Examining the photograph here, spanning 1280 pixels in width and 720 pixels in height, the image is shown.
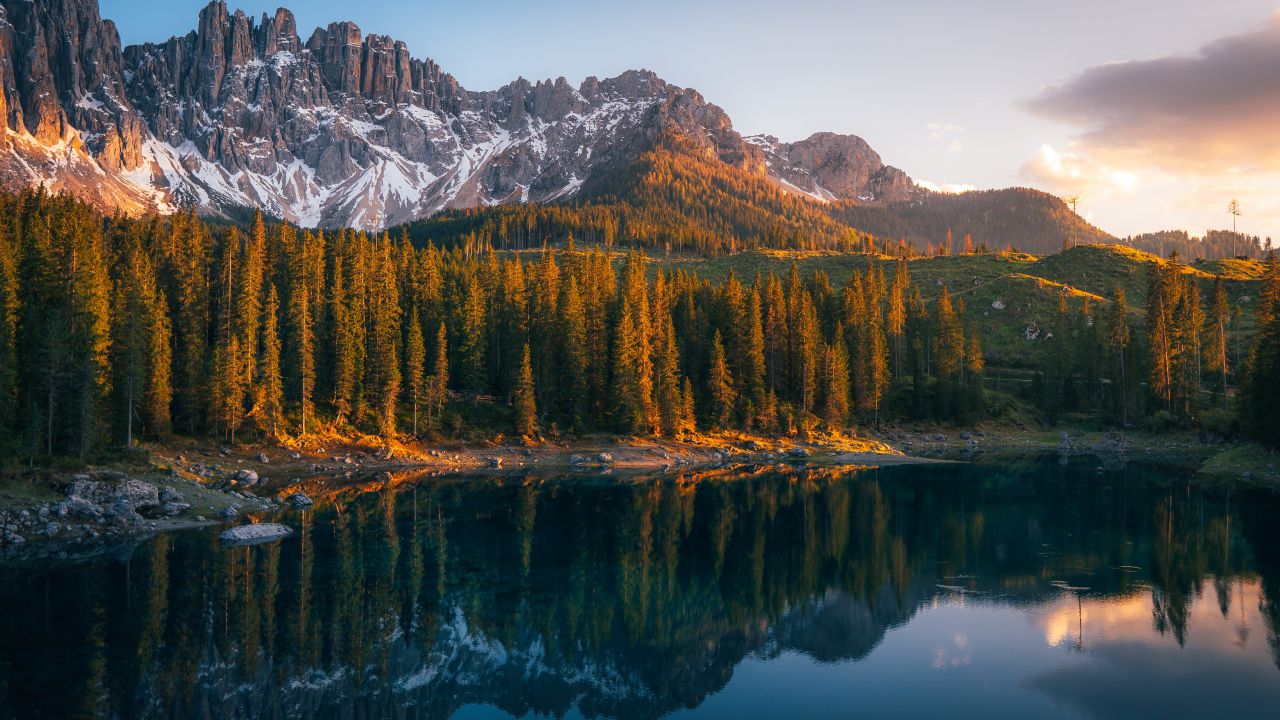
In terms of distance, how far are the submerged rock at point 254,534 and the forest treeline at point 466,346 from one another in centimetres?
1624

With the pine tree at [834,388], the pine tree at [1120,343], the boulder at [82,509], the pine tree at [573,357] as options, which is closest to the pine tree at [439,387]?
the pine tree at [573,357]

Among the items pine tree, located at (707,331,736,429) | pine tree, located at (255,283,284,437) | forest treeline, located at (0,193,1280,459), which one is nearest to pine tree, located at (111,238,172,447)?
forest treeline, located at (0,193,1280,459)

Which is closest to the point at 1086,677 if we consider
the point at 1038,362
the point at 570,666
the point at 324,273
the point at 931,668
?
the point at 931,668

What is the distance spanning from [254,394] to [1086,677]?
67.8 metres

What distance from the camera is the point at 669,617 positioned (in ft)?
102

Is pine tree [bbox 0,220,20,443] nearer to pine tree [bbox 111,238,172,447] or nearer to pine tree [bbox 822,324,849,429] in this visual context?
pine tree [bbox 111,238,172,447]

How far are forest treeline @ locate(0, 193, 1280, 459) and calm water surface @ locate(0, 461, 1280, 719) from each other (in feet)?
79.6

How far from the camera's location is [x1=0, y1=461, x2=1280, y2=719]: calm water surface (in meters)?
23.4

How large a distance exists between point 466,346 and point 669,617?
62257mm

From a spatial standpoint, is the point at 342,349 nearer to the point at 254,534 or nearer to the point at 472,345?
the point at 472,345

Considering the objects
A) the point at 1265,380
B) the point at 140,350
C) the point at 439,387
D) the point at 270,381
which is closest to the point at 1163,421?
the point at 1265,380

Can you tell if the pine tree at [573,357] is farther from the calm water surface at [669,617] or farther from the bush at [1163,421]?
the bush at [1163,421]

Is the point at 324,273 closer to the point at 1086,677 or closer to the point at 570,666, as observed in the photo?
the point at 570,666

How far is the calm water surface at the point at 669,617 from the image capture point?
23.4 meters
